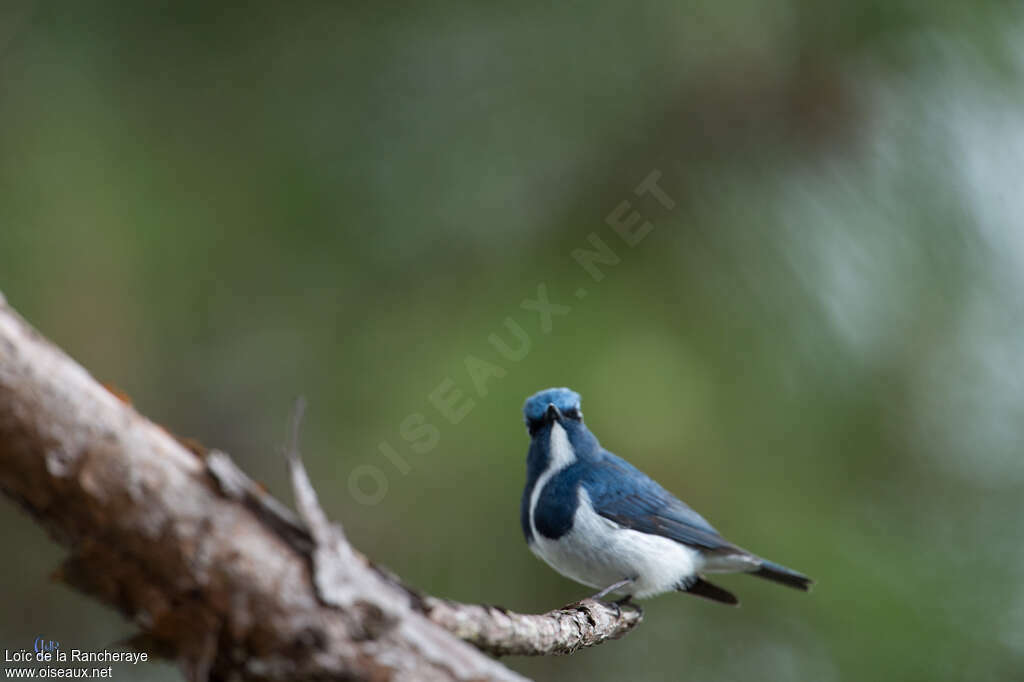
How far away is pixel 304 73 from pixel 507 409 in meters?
0.84

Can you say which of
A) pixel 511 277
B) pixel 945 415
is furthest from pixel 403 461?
pixel 945 415

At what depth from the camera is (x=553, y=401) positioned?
182 centimetres

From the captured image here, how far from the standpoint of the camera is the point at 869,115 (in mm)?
2088

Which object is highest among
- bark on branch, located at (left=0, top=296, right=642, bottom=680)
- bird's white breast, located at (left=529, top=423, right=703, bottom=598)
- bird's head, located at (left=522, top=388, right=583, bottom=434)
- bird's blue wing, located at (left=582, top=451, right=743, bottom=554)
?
bird's head, located at (left=522, top=388, right=583, bottom=434)

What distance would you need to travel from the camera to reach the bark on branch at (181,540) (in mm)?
912

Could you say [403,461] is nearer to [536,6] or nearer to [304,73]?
[304,73]

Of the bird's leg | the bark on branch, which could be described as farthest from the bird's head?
the bark on branch

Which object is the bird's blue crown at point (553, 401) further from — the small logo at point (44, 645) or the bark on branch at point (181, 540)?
the small logo at point (44, 645)

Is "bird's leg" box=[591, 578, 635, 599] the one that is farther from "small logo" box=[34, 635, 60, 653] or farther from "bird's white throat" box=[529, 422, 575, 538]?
"small logo" box=[34, 635, 60, 653]

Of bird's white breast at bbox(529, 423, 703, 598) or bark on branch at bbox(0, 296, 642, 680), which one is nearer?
bark on branch at bbox(0, 296, 642, 680)

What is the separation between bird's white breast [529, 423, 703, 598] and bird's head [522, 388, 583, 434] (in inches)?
1.0

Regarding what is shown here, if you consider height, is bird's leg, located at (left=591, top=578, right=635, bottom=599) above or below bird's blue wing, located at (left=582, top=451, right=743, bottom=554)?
below

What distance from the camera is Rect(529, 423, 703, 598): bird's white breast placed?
6.10ft

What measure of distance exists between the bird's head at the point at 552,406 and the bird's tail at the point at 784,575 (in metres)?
0.46
